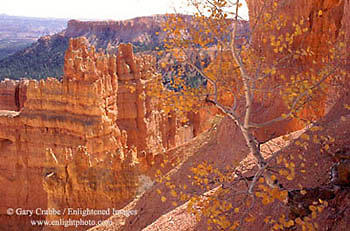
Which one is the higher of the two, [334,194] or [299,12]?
[299,12]

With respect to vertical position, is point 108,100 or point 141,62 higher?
point 141,62

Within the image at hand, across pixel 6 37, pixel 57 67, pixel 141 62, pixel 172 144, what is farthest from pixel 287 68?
pixel 6 37

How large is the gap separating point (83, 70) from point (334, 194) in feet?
51.7

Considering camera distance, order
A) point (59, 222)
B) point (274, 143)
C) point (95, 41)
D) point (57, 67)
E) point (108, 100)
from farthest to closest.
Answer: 1. point (95, 41)
2. point (57, 67)
3. point (108, 100)
4. point (59, 222)
5. point (274, 143)

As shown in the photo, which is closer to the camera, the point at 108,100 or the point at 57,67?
the point at 108,100

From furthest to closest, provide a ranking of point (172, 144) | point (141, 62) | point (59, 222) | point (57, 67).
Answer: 1. point (57, 67)
2. point (172, 144)
3. point (141, 62)
4. point (59, 222)

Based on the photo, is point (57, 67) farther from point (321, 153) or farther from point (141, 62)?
point (321, 153)

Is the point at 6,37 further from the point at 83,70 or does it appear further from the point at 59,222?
the point at 59,222

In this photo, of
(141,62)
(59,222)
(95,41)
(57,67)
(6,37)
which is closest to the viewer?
(59,222)

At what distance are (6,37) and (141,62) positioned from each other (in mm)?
127192

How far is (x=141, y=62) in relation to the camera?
24.0 m

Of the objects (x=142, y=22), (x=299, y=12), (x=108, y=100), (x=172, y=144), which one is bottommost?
(x=172, y=144)

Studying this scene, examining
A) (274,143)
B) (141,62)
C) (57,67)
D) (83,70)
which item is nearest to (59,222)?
(274,143)

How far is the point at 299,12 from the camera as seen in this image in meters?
11.3
